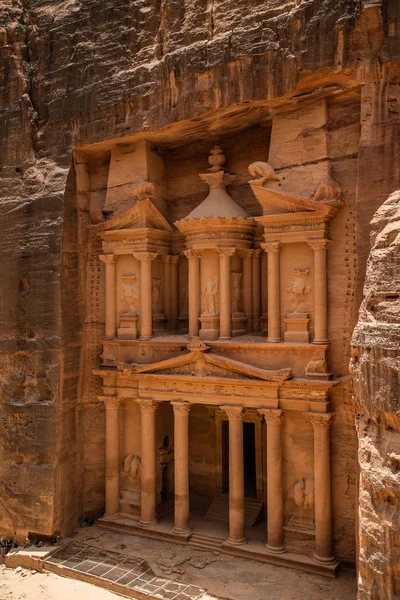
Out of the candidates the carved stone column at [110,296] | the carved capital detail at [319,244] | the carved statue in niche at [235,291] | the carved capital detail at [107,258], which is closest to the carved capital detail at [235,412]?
the carved statue in niche at [235,291]

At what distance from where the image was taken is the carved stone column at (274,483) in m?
11.1

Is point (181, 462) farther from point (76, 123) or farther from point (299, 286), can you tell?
point (76, 123)

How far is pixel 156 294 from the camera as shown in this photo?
1370 cm

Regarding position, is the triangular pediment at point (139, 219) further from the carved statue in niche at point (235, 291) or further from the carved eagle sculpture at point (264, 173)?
the carved eagle sculpture at point (264, 173)

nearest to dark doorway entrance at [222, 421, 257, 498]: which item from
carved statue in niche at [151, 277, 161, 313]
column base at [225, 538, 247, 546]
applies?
column base at [225, 538, 247, 546]

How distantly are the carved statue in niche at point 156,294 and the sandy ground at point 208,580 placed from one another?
5.61 m

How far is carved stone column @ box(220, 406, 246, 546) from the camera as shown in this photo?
37.8 feet

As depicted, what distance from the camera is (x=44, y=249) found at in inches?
504

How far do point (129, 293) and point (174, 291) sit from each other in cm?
136

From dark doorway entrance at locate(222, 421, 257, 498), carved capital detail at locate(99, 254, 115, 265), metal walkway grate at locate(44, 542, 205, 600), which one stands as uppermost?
carved capital detail at locate(99, 254, 115, 265)

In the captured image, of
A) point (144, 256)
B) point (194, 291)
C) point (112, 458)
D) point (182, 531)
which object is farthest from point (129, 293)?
point (182, 531)

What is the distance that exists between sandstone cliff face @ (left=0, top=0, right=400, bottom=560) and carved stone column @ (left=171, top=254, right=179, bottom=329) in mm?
1933

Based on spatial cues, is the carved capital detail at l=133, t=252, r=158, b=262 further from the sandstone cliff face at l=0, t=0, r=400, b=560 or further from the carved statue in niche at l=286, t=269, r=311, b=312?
the carved statue in niche at l=286, t=269, r=311, b=312

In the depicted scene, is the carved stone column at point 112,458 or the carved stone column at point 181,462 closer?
the carved stone column at point 181,462
